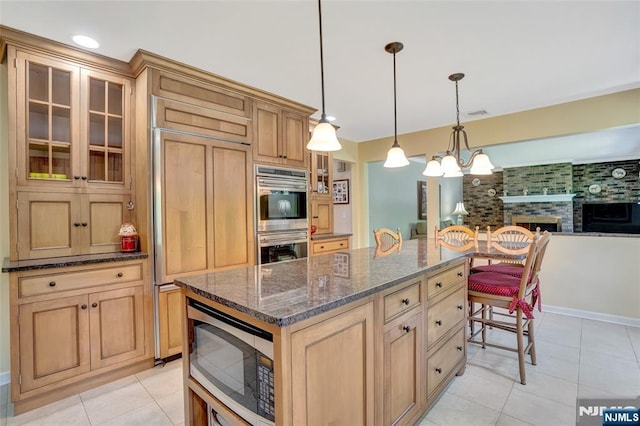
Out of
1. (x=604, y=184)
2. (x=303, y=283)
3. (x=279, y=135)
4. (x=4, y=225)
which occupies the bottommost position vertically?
(x=303, y=283)

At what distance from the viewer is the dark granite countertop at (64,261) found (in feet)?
6.23

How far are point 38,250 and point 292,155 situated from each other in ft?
7.58

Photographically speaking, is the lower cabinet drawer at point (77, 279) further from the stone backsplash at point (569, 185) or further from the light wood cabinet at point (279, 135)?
the stone backsplash at point (569, 185)

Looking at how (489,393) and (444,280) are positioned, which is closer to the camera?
(444,280)

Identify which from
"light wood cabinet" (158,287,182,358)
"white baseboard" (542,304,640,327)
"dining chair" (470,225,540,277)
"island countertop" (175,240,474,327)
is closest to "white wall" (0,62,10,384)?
"light wood cabinet" (158,287,182,358)

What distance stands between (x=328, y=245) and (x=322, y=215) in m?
0.57

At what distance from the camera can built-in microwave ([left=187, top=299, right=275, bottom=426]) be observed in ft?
3.45

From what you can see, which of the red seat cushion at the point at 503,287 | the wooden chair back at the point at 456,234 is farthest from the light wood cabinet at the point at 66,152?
the wooden chair back at the point at 456,234

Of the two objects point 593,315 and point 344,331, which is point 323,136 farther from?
point 593,315

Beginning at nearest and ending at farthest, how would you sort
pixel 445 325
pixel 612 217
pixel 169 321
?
pixel 445 325, pixel 169 321, pixel 612 217

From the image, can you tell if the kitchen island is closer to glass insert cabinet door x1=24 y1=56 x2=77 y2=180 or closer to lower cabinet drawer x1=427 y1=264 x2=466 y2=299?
lower cabinet drawer x1=427 y1=264 x2=466 y2=299

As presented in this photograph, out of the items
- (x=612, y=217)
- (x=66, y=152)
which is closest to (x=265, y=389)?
(x=66, y=152)

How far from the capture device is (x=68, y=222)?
229cm

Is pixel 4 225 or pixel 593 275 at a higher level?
pixel 4 225
